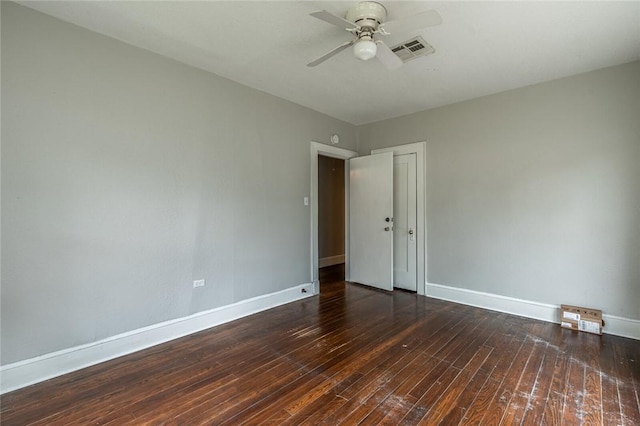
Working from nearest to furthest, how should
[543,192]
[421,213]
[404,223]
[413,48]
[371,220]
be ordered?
[413,48], [543,192], [421,213], [404,223], [371,220]

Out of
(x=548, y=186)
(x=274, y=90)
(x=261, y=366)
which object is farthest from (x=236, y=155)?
(x=548, y=186)

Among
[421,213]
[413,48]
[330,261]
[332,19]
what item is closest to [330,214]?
[330,261]

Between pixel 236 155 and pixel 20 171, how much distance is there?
1.78 meters

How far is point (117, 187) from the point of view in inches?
98.9

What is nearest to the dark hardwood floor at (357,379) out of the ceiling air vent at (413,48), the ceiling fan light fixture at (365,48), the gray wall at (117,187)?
the gray wall at (117,187)

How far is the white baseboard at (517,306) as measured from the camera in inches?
113

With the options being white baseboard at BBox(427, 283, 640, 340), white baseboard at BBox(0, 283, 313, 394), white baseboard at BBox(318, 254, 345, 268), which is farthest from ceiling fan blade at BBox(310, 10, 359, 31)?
white baseboard at BBox(318, 254, 345, 268)

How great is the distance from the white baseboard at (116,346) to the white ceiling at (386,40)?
8.51 feet

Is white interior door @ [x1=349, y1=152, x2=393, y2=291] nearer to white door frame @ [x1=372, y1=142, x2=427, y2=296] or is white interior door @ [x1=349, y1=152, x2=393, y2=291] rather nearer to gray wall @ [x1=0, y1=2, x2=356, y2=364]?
white door frame @ [x1=372, y1=142, x2=427, y2=296]

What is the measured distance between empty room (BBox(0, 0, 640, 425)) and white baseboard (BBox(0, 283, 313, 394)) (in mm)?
14

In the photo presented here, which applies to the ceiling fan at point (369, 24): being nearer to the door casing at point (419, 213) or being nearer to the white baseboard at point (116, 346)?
the door casing at point (419, 213)

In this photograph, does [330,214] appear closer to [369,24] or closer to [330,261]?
[330,261]

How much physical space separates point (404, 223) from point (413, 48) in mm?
2551

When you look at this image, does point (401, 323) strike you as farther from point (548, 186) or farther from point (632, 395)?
point (548, 186)
